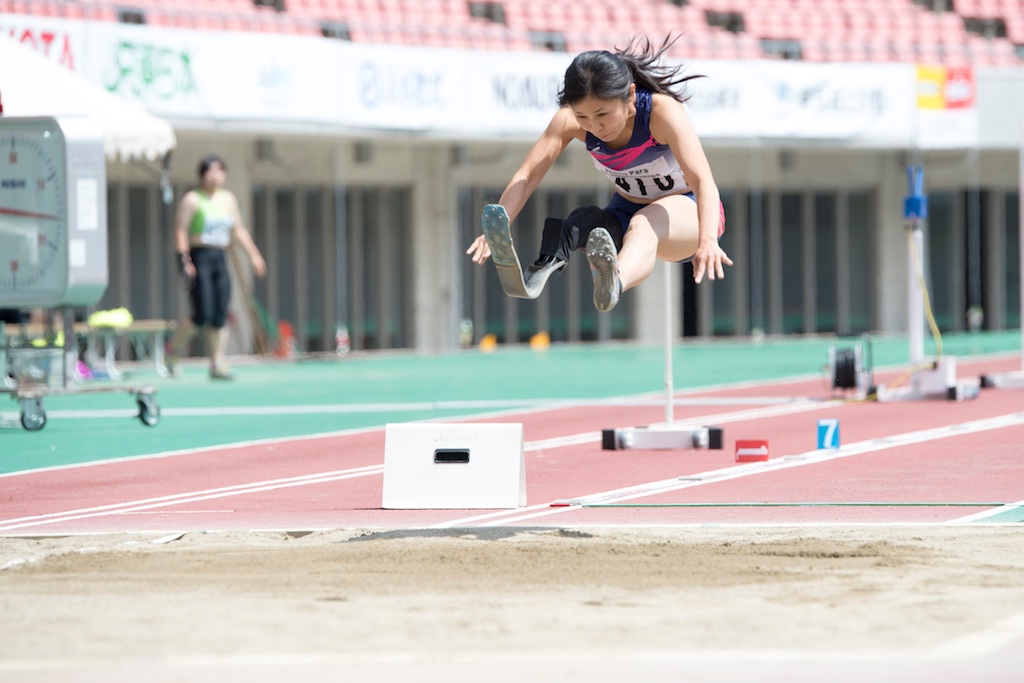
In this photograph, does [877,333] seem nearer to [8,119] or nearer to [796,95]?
[796,95]

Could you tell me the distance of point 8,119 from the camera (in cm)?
1154

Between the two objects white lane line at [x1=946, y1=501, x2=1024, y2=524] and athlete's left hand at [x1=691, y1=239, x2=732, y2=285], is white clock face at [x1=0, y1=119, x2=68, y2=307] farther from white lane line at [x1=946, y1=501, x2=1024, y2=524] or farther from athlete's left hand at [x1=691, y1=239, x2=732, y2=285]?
white lane line at [x1=946, y1=501, x2=1024, y2=524]

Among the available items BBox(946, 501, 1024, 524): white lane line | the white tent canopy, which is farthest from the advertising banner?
BBox(946, 501, 1024, 524): white lane line

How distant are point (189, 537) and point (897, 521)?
2.94m

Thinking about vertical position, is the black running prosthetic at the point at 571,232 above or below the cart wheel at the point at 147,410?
above

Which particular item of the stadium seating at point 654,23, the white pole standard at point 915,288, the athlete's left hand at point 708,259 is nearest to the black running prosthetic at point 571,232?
the athlete's left hand at point 708,259

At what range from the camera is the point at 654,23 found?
26.4 metres

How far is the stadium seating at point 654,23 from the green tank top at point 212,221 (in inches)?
157

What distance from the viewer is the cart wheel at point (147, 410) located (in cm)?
1245

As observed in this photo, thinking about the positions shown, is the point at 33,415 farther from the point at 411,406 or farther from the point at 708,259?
the point at 708,259

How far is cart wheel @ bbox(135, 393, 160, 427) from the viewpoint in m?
12.5

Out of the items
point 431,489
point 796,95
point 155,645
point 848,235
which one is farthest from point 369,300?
point 155,645

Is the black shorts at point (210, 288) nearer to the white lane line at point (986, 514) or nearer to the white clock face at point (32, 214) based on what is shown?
the white clock face at point (32, 214)

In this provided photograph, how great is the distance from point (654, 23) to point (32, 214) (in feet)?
53.2
